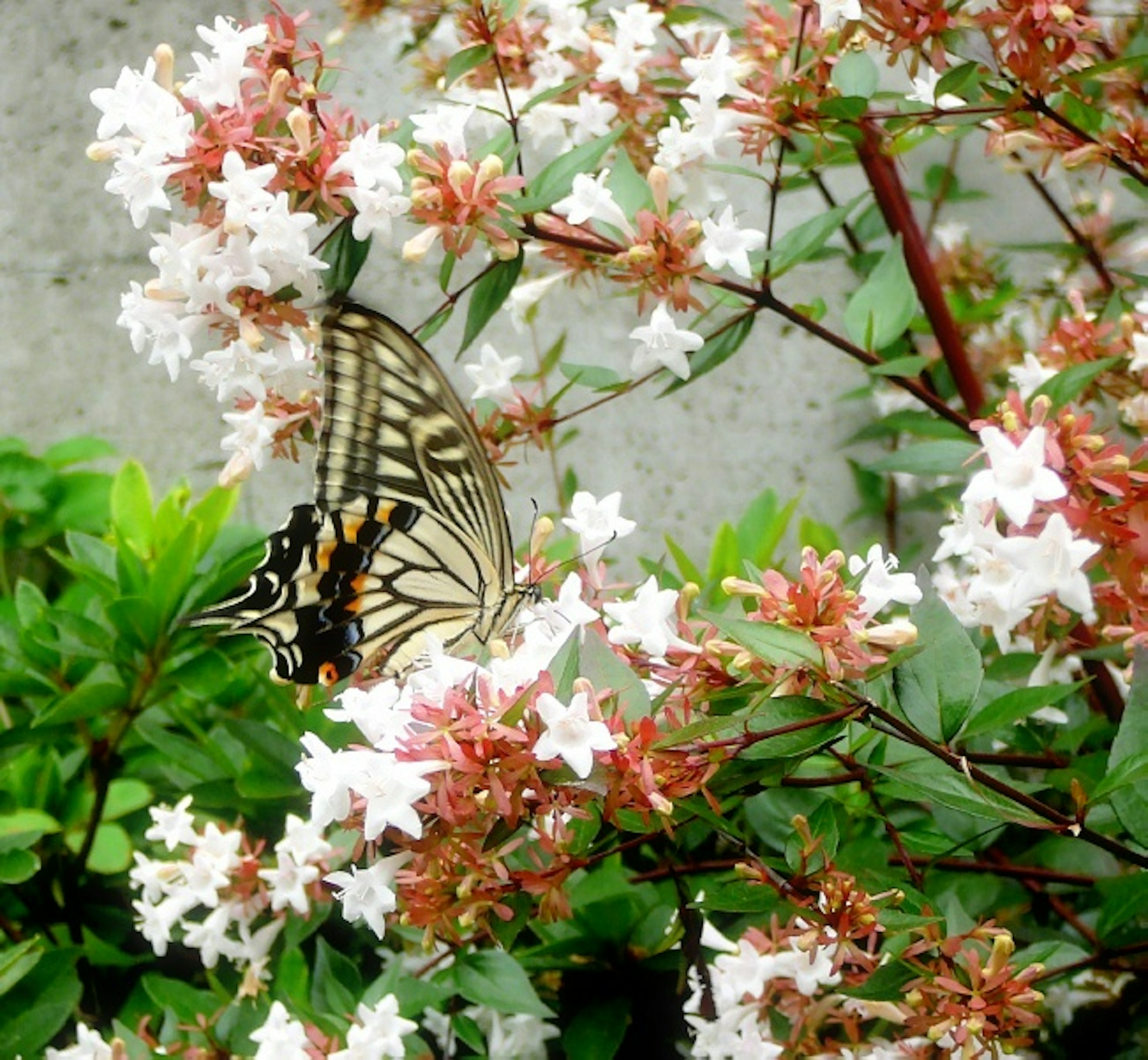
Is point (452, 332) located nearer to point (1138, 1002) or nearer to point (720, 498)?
point (720, 498)

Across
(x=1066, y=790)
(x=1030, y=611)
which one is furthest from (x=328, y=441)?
(x=1066, y=790)

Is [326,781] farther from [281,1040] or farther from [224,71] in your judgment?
[224,71]

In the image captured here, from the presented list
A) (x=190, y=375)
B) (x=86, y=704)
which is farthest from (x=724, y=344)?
(x=190, y=375)

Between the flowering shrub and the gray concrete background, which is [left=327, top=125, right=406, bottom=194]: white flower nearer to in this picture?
the flowering shrub

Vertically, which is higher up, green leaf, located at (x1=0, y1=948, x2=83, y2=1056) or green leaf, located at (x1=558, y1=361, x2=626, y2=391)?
green leaf, located at (x1=558, y1=361, x2=626, y2=391)

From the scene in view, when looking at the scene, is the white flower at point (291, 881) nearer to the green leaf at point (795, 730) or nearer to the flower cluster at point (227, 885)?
the flower cluster at point (227, 885)

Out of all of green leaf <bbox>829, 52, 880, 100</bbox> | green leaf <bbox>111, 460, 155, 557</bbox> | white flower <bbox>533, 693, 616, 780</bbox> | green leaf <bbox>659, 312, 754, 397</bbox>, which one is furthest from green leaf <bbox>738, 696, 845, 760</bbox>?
green leaf <bbox>111, 460, 155, 557</bbox>
